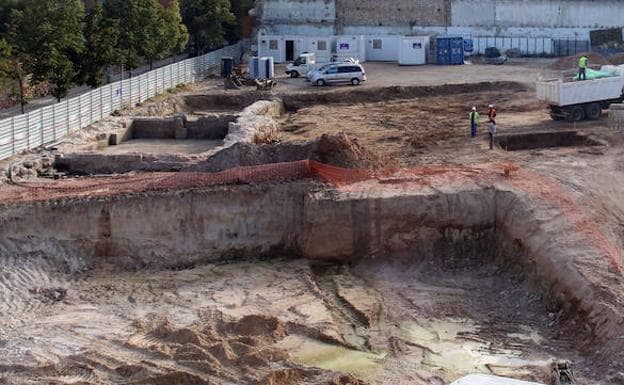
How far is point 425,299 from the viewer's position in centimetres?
1712

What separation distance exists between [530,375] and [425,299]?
405 cm

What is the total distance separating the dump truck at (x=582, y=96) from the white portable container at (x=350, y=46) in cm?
2451

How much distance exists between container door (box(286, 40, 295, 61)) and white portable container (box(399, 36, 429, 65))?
699cm

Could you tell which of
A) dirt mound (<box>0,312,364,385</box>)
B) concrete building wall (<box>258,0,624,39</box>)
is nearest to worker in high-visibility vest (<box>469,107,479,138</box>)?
dirt mound (<box>0,312,364,385</box>)

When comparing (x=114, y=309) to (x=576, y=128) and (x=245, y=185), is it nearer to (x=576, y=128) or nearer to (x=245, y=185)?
(x=245, y=185)

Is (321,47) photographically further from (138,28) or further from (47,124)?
(47,124)

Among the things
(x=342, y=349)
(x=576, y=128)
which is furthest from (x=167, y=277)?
(x=576, y=128)

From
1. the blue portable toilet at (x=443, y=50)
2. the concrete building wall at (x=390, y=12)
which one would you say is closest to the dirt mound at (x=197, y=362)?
the blue portable toilet at (x=443, y=50)

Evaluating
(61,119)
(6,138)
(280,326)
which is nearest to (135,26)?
(61,119)

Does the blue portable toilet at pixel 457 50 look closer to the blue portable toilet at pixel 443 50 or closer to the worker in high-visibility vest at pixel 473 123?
the blue portable toilet at pixel 443 50

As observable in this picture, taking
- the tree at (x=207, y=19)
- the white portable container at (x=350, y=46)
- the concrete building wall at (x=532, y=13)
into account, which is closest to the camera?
the tree at (x=207, y=19)

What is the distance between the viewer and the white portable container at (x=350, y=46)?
177ft

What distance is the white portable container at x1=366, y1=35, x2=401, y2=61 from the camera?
181 feet

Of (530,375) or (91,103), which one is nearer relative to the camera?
(530,375)
